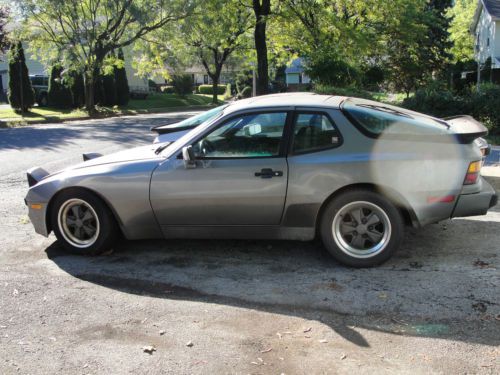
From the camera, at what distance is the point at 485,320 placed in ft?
11.8

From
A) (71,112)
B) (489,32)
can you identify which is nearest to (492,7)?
(489,32)

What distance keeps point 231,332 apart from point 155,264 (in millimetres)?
1542

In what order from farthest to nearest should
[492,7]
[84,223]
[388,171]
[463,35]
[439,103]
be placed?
[463,35], [492,7], [439,103], [84,223], [388,171]

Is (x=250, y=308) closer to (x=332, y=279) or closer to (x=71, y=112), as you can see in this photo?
(x=332, y=279)

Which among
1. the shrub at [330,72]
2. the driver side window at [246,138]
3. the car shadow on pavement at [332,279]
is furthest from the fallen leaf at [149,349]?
the shrub at [330,72]

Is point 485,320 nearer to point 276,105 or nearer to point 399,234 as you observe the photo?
point 399,234

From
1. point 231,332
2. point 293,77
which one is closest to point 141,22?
point 231,332

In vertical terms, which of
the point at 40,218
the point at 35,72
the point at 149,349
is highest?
the point at 35,72

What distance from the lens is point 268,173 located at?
4602 millimetres

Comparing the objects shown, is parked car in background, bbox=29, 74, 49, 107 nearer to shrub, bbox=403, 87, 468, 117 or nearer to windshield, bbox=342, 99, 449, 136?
shrub, bbox=403, 87, 468, 117

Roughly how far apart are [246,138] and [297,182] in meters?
0.63

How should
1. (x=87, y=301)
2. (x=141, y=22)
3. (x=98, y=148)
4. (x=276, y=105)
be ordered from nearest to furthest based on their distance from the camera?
(x=87, y=301) < (x=276, y=105) < (x=98, y=148) < (x=141, y=22)

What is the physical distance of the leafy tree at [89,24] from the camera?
1040 inches

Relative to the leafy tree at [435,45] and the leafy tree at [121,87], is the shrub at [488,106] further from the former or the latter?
the leafy tree at [121,87]
